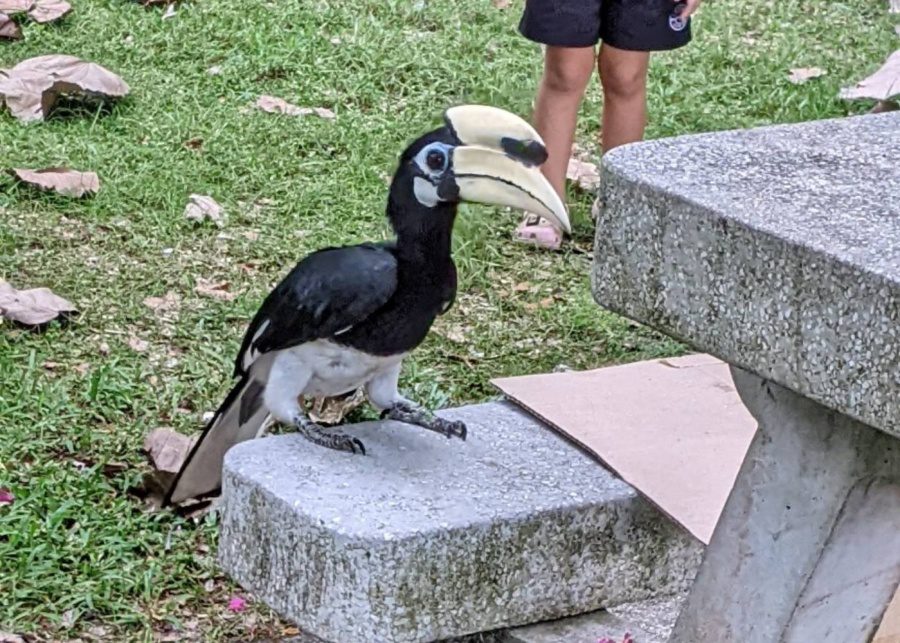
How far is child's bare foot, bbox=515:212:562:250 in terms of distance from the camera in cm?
439

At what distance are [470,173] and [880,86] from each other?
9.67 feet

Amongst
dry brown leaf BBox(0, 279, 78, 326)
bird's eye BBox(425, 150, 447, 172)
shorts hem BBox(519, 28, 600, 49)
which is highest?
bird's eye BBox(425, 150, 447, 172)

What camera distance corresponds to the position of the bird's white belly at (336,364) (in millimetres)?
2740

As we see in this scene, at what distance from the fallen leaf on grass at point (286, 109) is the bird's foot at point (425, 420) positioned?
90.5 inches

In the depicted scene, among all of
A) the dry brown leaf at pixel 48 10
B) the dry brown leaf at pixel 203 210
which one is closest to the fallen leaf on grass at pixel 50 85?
the dry brown leaf at pixel 48 10

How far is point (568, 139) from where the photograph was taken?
4.37m

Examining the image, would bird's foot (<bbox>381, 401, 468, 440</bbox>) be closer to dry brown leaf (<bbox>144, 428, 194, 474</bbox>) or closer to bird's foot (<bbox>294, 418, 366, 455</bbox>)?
bird's foot (<bbox>294, 418, 366, 455</bbox>)

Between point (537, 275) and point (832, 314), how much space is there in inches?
94.8

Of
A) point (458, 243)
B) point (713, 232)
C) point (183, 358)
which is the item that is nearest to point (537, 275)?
point (458, 243)

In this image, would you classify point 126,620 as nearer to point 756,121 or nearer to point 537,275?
point 537,275

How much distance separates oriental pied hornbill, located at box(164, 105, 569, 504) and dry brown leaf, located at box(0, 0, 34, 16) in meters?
3.08

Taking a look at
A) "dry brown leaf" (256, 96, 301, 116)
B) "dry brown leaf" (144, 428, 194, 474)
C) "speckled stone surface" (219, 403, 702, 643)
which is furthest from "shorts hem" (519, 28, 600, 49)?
"speckled stone surface" (219, 403, 702, 643)

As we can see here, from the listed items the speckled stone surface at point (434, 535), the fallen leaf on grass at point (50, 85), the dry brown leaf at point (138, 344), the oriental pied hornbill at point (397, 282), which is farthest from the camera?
the fallen leaf on grass at point (50, 85)

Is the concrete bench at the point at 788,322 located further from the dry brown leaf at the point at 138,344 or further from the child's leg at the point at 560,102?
the child's leg at the point at 560,102
